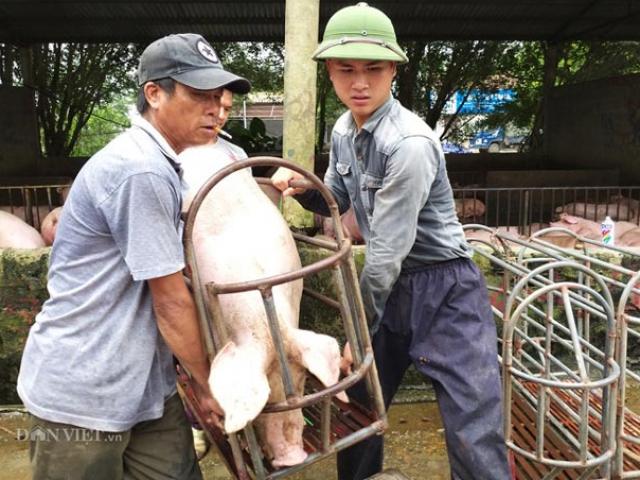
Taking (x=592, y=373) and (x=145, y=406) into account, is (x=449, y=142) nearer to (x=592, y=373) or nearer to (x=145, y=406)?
(x=592, y=373)

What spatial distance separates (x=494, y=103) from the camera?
14.4 metres

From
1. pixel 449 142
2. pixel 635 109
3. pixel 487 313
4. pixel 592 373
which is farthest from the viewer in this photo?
pixel 449 142

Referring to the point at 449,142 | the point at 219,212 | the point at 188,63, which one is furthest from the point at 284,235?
the point at 449,142

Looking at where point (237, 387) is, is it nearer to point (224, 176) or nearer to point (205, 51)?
point (224, 176)

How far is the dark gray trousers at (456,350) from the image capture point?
211cm

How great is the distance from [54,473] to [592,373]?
3.35m

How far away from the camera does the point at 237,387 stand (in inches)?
55.9

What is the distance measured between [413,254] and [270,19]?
26.4ft

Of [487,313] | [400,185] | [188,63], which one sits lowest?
[487,313]

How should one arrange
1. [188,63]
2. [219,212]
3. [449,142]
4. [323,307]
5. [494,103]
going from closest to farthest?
[188,63], [219,212], [323,307], [494,103], [449,142]

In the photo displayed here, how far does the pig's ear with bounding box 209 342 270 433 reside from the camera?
139 centimetres

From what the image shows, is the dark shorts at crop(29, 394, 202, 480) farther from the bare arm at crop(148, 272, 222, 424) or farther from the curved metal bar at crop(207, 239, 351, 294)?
the curved metal bar at crop(207, 239, 351, 294)

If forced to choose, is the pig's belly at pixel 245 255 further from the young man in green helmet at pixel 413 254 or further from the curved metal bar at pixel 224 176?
the young man in green helmet at pixel 413 254

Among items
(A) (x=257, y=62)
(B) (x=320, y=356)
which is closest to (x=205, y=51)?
(B) (x=320, y=356)
